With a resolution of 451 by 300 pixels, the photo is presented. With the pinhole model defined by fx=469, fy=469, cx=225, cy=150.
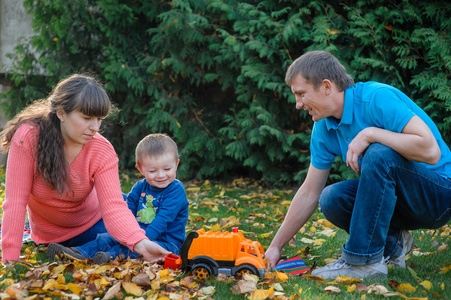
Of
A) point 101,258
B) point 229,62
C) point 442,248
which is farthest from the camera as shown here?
point 229,62

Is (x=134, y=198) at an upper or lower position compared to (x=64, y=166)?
lower

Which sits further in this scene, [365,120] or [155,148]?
[155,148]

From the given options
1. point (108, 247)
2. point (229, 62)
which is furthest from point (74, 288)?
point (229, 62)

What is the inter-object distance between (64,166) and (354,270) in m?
1.96

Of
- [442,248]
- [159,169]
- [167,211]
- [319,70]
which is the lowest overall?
[442,248]

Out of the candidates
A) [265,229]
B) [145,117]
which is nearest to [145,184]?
[265,229]

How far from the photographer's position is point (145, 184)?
3.58 meters

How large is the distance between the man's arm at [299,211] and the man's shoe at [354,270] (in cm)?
37

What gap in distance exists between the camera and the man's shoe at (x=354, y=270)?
112 inches

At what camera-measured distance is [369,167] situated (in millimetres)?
2746

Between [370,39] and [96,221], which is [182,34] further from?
[96,221]

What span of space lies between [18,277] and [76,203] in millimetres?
724

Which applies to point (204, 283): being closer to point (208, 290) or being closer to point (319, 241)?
point (208, 290)

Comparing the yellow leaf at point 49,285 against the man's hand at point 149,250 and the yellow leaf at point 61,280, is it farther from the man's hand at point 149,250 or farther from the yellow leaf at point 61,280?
the man's hand at point 149,250
